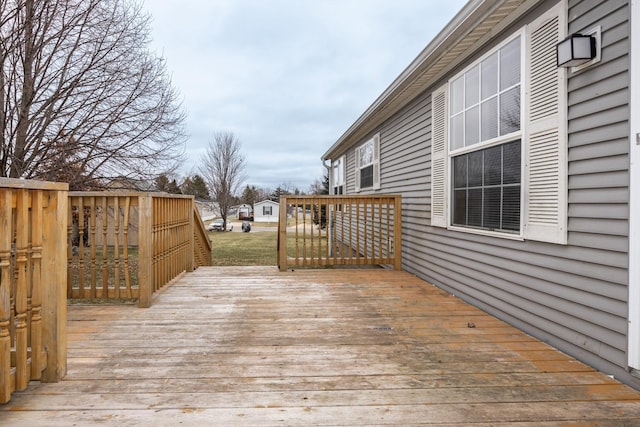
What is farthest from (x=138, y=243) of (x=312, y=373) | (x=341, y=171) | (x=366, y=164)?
(x=341, y=171)

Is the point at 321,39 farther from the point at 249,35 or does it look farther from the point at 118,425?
Result: the point at 118,425

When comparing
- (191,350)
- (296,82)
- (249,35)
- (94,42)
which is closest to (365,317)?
(191,350)

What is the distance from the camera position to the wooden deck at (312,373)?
173 cm

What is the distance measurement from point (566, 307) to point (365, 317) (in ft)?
4.91

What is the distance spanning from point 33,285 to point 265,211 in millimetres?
46657

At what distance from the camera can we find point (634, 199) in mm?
1981

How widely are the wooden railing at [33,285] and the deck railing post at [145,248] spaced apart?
4.61 feet

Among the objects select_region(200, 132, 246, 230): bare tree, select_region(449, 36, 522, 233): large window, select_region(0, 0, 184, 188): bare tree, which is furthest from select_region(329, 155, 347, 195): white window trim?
select_region(200, 132, 246, 230): bare tree

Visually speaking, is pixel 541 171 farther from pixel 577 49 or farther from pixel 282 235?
pixel 282 235

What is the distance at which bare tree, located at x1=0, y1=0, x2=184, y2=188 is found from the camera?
6344 mm

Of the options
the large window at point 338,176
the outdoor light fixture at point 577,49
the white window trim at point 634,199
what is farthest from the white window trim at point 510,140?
the large window at point 338,176

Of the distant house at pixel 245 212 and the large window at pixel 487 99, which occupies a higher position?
the large window at pixel 487 99

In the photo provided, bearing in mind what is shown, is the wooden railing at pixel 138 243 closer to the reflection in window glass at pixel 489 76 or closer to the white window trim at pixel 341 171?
the reflection in window glass at pixel 489 76

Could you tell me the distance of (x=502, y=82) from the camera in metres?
3.27
